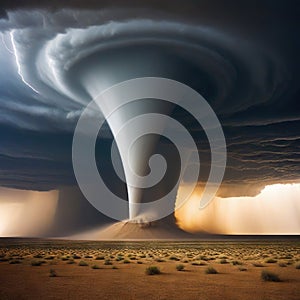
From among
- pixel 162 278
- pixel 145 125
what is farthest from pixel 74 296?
pixel 145 125

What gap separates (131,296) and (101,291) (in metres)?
1.82

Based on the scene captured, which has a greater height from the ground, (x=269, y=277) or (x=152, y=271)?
(x=152, y=271)

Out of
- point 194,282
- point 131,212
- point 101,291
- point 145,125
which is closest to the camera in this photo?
point 101,291

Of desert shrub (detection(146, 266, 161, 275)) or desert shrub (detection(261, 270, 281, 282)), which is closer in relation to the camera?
desert shrub (detection(261, 270, 281, 282))

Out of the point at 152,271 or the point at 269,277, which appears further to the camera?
the point at 152,271

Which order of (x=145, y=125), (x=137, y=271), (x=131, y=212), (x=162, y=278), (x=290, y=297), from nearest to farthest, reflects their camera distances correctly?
(x=290, y=297) → (x=162, y=278) → (x=137, y=271) → (x=145, y=125) → (x=131, y=212)

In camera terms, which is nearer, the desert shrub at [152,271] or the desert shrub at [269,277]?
the desert shrub at [269,277]

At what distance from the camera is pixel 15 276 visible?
21.0 m

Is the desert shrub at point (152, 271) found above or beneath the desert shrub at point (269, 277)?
above

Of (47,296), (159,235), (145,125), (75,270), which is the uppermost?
(145,125)

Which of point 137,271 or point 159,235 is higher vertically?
point 159,235

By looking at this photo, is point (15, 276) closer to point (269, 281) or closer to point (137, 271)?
point (137, 271)

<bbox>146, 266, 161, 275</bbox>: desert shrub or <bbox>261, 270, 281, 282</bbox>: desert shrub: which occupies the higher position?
<bbox>146, 266, 161, 275</bbox>: desert shrub

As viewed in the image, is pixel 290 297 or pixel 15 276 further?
pixel 15 276
